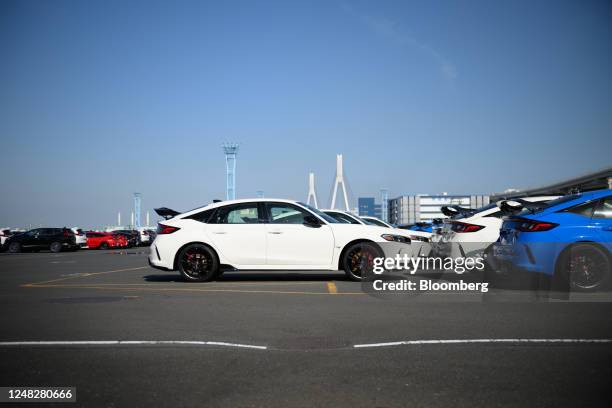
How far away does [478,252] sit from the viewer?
10539 millimetres

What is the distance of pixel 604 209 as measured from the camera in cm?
901

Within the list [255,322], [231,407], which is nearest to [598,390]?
[231,407]

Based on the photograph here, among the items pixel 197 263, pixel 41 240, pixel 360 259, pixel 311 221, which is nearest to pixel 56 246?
pixel 41 240

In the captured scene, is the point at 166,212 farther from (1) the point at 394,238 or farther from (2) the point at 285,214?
(1) the point at 394,238

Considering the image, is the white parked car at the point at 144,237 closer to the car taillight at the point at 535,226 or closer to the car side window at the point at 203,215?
the car side window at the point at 203,215

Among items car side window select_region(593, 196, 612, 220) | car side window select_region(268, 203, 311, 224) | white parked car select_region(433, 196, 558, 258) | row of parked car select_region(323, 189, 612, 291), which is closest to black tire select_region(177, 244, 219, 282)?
car side window select_region(268, 203, 311, 224)

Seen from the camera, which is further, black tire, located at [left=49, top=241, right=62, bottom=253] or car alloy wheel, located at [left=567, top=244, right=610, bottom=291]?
black tire, located at [left=49, top=241, right=62, bottom=253]

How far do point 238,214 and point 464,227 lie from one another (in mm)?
4678

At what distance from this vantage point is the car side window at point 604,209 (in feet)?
29.4

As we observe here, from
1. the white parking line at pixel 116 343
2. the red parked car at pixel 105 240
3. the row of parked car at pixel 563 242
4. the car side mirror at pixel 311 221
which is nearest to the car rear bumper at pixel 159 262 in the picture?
the car side mirror at pixel 311 221

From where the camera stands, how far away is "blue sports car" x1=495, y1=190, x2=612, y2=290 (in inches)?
344

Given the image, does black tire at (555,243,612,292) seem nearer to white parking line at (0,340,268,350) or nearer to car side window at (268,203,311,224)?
car side window at (268,203,311,224)

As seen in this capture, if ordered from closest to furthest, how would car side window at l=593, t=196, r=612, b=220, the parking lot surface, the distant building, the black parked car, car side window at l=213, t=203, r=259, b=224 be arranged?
the parking lot surface → car side window at l=593, t=196, r=612, b=220 → car side window at l=213, t=203, r=259, b=224 → the black parked car → the distant building

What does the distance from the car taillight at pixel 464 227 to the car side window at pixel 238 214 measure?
411 cm
